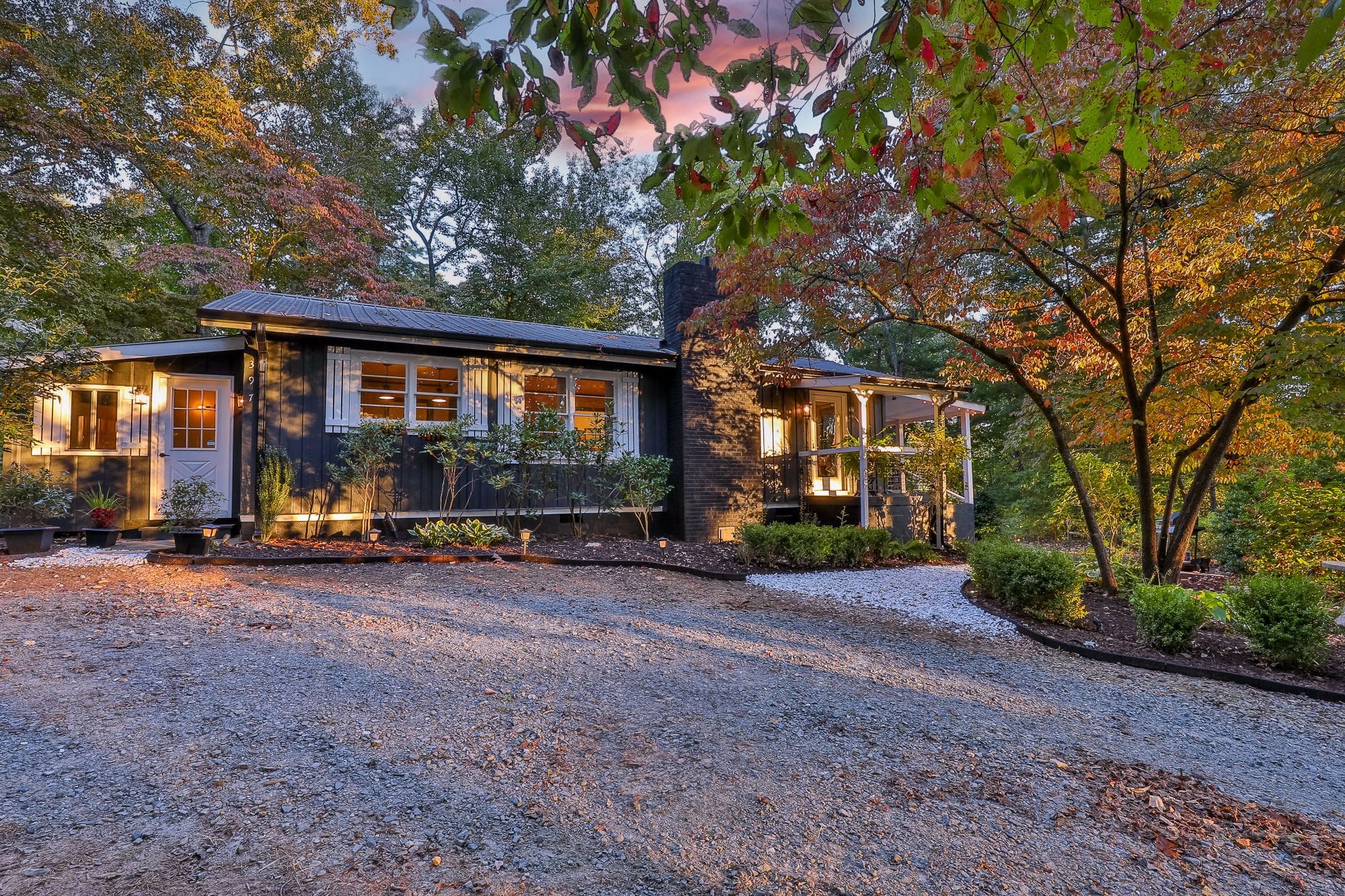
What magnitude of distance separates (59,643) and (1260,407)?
33.6 feet

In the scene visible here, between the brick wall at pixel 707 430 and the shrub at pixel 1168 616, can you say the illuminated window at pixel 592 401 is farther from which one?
the shrub at pixel 1168 616

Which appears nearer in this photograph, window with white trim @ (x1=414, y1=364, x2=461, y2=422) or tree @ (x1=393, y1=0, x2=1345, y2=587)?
tree @ (x1=393, y1=0, x2=1345, y2=587)

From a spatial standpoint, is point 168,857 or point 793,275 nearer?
point 168,857

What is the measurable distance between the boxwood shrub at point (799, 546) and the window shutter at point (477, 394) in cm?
408

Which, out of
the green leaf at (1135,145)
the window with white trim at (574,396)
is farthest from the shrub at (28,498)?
the green leaf at (1135,145)

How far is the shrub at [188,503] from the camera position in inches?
317

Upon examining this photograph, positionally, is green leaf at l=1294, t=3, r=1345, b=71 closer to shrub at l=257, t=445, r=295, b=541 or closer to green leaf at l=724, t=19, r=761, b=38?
green leaf at l=724, t=19, r=761, b=38

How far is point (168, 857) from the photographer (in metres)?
1.81

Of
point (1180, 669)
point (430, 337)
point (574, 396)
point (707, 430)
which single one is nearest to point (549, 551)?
point (574, 396)

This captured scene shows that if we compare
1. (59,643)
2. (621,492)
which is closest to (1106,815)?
(59,643)

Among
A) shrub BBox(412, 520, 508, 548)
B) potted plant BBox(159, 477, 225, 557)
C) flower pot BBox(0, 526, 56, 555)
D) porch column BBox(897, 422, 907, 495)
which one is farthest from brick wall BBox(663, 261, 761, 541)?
flower pot BBox(0, 526, 56, 555)

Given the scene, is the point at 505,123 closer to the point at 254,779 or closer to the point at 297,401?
the point at 254,779

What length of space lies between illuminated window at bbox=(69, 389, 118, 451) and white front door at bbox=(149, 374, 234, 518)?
49 cm

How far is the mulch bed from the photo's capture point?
22.8ft
